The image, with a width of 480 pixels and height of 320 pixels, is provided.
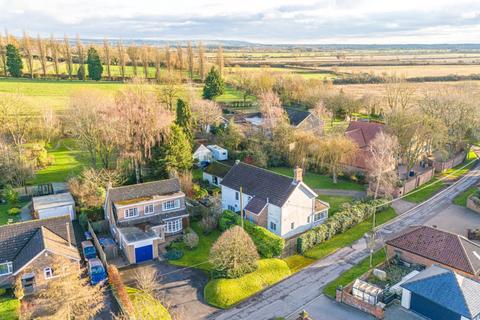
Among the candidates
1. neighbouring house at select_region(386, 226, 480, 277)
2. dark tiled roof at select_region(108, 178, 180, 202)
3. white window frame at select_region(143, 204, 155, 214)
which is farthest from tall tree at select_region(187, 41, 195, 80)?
neighbouring house at select_region(386, 226, 480, 277)

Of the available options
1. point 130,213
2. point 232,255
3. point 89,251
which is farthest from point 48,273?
point 232,255

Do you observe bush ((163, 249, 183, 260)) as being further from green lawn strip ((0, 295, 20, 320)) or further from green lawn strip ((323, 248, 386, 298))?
green lawn strip ((323, 248, 386, 298))

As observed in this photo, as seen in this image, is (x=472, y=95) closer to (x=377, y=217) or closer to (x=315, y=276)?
(x=377, y=217)

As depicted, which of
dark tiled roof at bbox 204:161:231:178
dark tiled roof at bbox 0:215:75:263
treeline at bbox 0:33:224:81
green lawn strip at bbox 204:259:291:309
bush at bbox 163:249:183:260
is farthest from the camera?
treeline at bbox 0:33:224:81

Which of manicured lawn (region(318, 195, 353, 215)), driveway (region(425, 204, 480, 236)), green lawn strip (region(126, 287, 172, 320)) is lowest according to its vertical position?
driveway (region(425, 204, 480, 236))

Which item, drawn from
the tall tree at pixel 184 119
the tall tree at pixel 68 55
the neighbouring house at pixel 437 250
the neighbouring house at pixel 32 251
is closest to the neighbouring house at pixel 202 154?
the tall tree at pixel 184 119

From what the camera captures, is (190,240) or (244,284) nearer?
(244,284)

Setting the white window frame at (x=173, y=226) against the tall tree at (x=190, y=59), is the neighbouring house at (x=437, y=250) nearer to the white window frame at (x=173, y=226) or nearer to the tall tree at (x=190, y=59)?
the white window frame at (x=173, y=226)

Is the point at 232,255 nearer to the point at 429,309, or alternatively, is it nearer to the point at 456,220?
the point at 429,309
